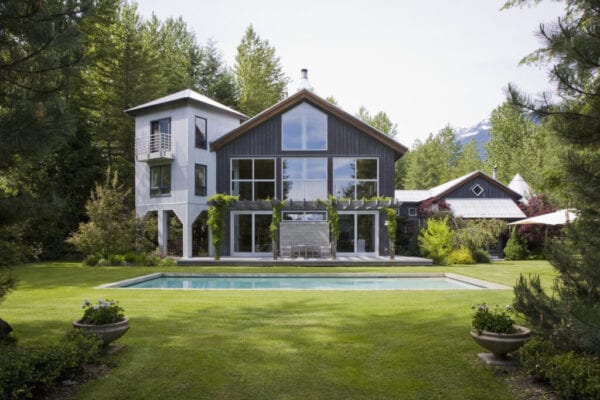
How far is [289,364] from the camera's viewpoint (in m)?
5.57

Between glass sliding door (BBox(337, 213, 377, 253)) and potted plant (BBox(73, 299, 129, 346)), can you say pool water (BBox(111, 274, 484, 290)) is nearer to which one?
glass sliding door (BBox(337, 213, 377, 253))

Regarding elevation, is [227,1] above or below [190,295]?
above

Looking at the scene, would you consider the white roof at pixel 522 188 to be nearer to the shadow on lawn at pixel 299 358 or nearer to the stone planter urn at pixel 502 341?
the shadow on lawn at pixel 299 358

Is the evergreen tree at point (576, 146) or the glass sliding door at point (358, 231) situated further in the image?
the glass sliding door at point (358, 231)

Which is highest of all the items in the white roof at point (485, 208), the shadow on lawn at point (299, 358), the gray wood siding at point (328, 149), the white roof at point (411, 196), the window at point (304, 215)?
the gray wood siding at point (328, 149)

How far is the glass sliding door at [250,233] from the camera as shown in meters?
21.9

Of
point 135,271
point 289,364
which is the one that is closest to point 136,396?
point 289,364

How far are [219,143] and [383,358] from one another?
17.7m

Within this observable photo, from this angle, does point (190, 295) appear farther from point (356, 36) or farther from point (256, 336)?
point (356, 36)

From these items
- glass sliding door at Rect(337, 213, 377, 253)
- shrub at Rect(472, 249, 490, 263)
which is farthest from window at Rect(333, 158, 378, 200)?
shrub at Rect(472, 249, 490, 263)

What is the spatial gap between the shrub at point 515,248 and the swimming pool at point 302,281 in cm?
1034

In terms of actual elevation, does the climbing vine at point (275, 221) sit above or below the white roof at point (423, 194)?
below

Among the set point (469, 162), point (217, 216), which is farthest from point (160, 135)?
point (469, 162)

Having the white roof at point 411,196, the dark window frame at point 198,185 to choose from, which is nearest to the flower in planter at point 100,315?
the dark window frame at point 198,185
